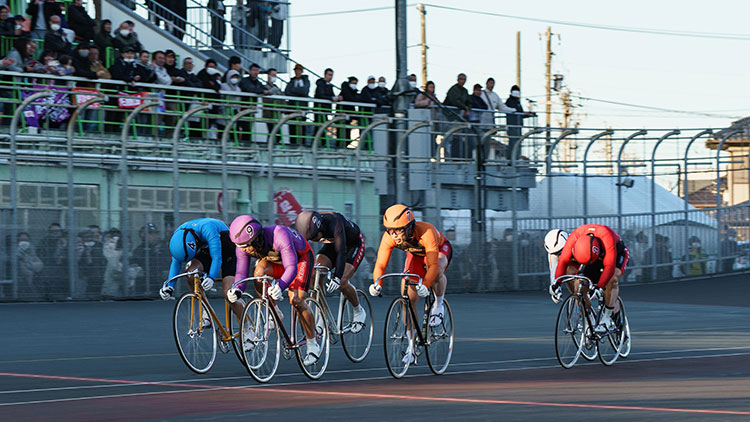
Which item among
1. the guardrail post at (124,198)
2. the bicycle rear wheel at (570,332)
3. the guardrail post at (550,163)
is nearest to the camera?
the bicycle rear wheel at (570,332)

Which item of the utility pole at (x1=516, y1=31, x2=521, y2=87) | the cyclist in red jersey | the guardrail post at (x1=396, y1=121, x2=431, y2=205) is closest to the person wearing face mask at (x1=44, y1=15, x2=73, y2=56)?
the guardrail post at (x1=396, y1=121, x2=431, y2=205)

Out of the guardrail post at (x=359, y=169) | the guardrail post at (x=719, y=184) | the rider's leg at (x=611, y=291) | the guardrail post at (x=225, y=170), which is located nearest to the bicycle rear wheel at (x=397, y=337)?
the rider's leg at (x=611, y=291)

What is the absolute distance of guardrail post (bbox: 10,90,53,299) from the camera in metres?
16.4

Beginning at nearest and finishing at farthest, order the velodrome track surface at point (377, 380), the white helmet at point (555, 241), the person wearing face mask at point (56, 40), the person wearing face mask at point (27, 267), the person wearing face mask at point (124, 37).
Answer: the velodrome track surface at point (377, 380) < the white helmet at point (555, 241) < the person wearing face mask at point (27, 267) < the person wearing face mask at point (56, 40) < the person wearing face mask at point (124, 37)

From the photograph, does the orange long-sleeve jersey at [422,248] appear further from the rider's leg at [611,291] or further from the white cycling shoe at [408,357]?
the rider's leg at [611,291]

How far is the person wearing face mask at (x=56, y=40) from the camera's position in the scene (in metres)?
18.4

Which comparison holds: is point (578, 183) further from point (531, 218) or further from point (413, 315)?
point (413, 315)

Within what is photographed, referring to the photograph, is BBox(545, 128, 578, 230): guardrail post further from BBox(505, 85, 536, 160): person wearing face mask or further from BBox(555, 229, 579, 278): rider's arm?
BBox(555, 229, 579, 278): rider's arm

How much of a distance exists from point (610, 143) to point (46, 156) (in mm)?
11388

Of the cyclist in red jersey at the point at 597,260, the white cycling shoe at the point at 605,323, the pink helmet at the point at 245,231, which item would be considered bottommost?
the white cycling shoe at the point at 605,323

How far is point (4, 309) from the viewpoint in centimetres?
1633

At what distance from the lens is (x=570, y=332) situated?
10.9 metres

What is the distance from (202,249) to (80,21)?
1010 cm

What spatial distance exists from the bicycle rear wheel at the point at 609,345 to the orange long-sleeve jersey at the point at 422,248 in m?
1.95
